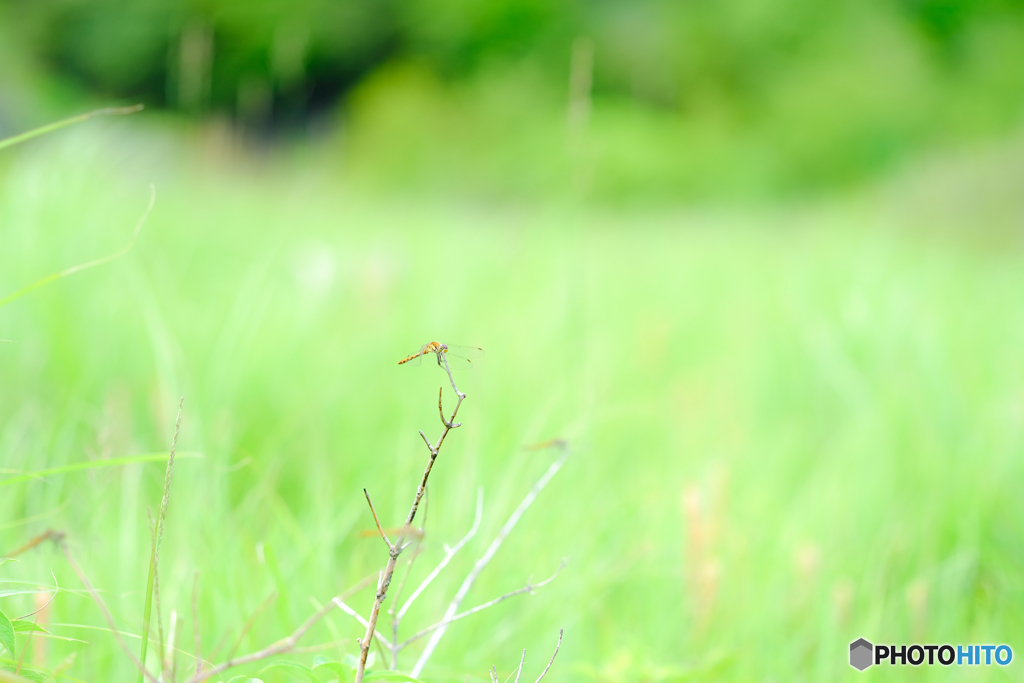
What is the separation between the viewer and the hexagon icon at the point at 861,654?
1.83ft

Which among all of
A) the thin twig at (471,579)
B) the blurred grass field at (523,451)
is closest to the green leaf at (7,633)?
the blurred grass field at (523,451)

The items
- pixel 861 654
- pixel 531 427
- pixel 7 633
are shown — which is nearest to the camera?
pixel 7 633

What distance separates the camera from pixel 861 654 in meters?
0.57

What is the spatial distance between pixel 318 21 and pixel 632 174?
3.73 metres

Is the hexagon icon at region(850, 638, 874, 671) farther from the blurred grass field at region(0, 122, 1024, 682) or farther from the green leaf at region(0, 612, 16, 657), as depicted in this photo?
the green leaf at region(0, 612, 16, 657)

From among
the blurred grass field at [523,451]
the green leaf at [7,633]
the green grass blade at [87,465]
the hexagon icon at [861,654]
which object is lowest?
the hexagon icon at [861,654]

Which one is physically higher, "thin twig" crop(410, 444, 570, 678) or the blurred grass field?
"thin twig" crop(410, 444, 570, 678)

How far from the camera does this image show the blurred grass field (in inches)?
21.5

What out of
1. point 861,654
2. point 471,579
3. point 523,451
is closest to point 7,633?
point 471,579

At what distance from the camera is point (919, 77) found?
284 inches

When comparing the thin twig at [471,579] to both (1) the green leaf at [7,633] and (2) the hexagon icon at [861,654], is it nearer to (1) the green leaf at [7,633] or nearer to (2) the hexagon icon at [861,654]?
(1) the green leaf at [7,633]

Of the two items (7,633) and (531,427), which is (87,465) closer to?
(7,633)

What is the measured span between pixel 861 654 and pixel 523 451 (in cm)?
30

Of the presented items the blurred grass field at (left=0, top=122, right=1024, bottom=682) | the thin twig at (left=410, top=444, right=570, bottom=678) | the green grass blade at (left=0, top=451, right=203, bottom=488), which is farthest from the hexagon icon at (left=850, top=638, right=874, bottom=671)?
the green grass blade at (left=0, top=451, right=203, bottom=488)
